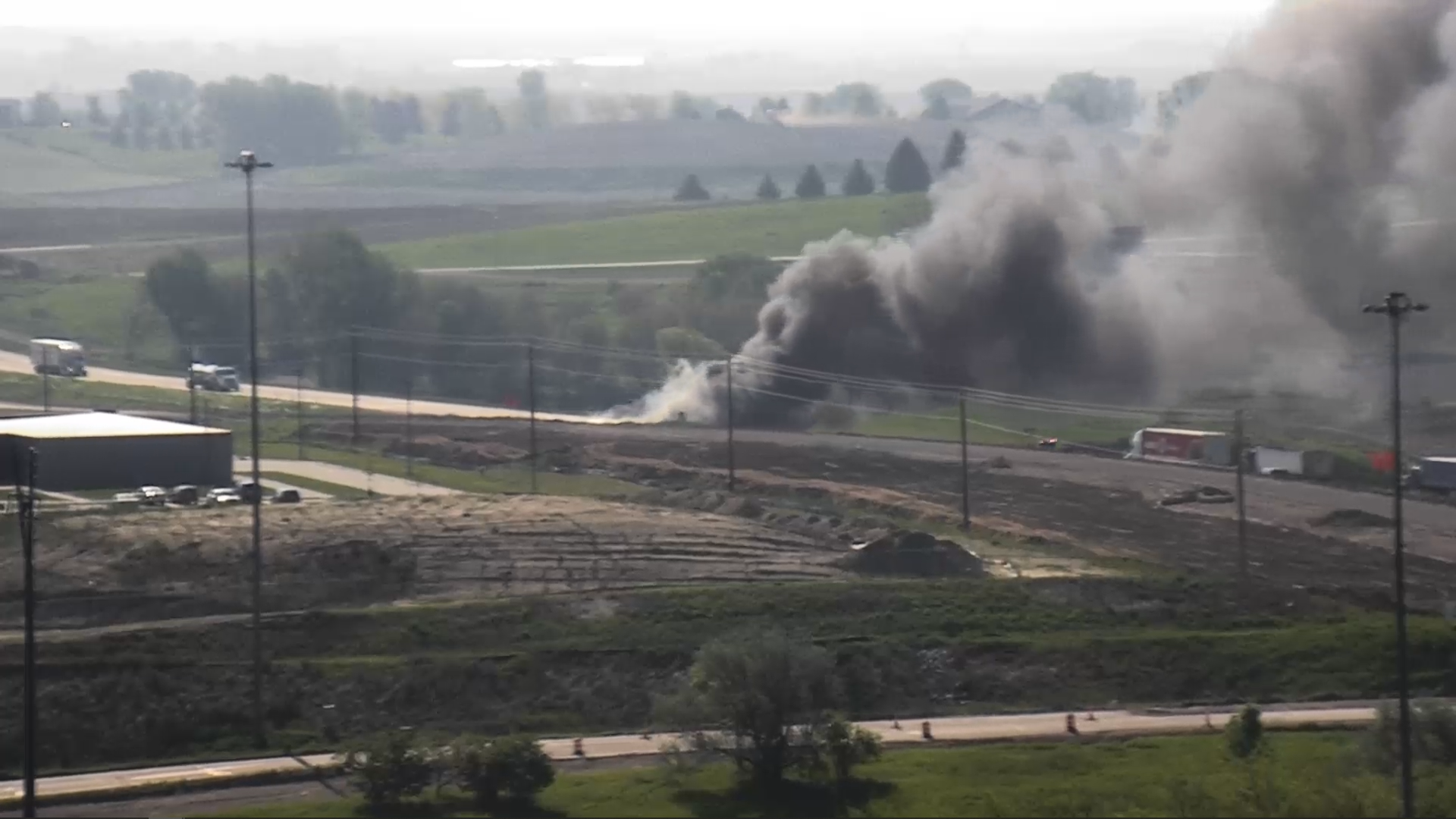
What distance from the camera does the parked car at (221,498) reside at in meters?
66.7

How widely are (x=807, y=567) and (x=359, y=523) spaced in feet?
41.1

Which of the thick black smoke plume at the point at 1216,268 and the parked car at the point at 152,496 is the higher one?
the thick black smoke plume at the point at 1216,268

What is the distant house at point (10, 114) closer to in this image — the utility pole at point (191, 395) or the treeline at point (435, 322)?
the treeline at point (435, 322)

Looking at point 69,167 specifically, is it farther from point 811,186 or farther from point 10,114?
point 811,186

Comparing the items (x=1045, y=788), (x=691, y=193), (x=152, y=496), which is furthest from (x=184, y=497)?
(x=691, y=193)

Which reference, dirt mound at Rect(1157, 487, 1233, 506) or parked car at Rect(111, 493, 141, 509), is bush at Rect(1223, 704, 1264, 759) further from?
parked car at Rect(111, 493, 141, 509)

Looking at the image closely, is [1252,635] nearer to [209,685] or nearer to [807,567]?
[807,567]

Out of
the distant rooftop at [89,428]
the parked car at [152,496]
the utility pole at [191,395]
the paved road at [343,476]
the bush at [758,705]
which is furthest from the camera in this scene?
the utility pole at [191,395]

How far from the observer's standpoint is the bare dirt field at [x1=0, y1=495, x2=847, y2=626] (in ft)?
176

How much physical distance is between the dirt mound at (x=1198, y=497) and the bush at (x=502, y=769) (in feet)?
121

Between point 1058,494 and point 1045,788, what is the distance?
36.7 metres

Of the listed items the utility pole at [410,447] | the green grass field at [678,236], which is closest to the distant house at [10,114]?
the green grass field at [678,236]

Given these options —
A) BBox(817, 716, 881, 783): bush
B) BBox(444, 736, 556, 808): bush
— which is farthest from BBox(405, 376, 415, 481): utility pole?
BBox(444, 736, 556, 808): bush

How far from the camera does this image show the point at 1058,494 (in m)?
72.1
